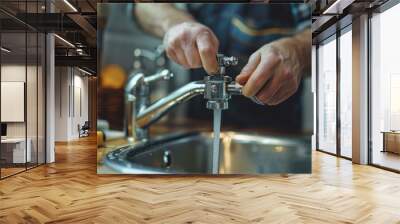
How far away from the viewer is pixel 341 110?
8.63 metres

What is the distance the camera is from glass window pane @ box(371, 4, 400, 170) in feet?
21.2

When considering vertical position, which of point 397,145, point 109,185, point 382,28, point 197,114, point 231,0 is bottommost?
point 109,185

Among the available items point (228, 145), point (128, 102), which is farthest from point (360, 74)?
point (128, 102)

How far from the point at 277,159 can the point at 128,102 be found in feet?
7.71

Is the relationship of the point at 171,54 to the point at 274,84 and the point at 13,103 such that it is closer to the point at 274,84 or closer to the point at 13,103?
the point at 274,84

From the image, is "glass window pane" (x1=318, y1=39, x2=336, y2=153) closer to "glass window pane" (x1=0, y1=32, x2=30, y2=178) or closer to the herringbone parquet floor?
the herringbone parquet floor

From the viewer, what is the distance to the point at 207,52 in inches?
213

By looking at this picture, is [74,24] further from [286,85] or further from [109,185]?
[286,85]

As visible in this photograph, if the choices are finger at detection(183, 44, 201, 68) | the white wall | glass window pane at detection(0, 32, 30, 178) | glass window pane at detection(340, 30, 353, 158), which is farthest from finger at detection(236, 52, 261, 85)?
the white wall

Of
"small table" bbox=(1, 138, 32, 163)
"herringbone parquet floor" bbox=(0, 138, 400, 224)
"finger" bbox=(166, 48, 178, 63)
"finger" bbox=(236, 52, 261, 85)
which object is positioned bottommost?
"herringbone parquet floor" bbox=(0, 138, 400, 224)

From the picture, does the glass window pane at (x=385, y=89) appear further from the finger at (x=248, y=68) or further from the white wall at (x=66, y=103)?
the white wall at (x=66, y=103)

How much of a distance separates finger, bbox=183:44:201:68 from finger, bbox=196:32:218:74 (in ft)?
0.19

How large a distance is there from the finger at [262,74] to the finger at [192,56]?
31.1 inches

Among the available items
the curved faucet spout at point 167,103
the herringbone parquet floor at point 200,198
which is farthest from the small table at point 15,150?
the curved faucet spout at point 167,103
